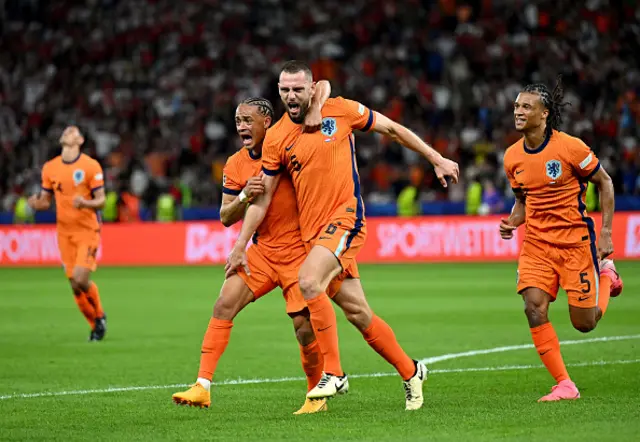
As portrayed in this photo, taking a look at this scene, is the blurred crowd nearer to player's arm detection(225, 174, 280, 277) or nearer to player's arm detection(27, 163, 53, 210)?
player's arm detection(27, 163, 53, 210)

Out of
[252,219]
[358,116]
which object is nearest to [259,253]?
[252,219]

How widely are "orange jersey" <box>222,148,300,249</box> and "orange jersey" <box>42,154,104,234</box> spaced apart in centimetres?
566

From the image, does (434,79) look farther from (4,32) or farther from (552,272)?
(552,272)

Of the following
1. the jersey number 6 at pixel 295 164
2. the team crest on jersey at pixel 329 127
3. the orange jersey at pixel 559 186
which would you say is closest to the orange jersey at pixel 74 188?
the jersey number 6 at pixel 295 164

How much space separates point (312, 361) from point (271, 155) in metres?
1.53

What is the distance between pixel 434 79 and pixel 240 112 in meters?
23.1

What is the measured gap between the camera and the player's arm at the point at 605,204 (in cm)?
828

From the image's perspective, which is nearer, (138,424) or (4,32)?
(138,424)

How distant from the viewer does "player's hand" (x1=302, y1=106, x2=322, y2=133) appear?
754 centimetres

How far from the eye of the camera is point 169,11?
3469 centimetres

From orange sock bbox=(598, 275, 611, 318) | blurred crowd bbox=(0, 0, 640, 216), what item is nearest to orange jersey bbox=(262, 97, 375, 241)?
orange sock bbox=(598, 275, 611, 318)

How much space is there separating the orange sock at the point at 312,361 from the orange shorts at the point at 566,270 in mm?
1557

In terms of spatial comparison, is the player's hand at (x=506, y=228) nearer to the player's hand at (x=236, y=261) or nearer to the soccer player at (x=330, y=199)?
the soccer player at (x=330, y=199)

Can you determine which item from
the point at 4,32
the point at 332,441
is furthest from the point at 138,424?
the point at 4,32
